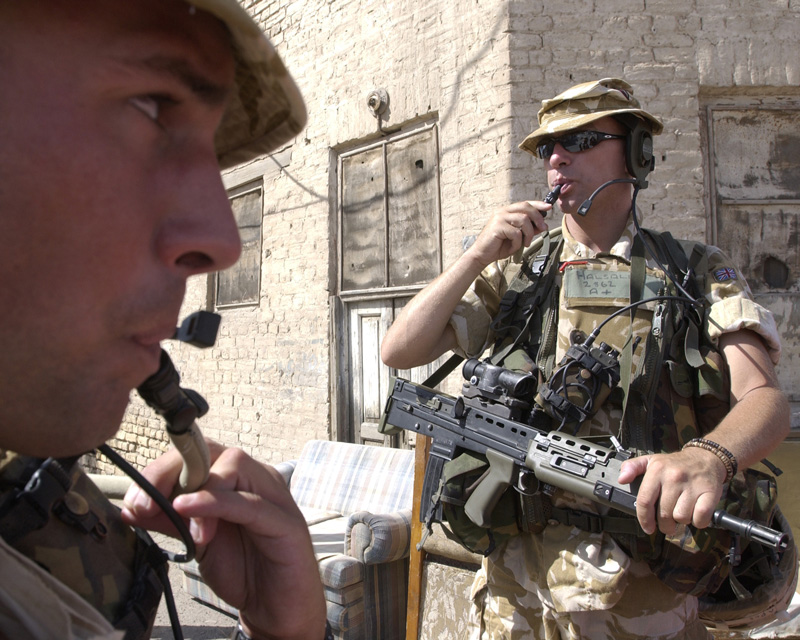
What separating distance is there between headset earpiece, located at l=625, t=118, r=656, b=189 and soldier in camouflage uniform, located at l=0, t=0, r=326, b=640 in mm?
1728

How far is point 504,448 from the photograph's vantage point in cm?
203

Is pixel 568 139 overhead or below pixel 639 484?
overhead

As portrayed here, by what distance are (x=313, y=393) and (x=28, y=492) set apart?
17.2 ft

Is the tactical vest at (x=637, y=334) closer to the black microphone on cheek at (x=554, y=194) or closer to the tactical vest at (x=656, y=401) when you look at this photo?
the tactical vest at (x=656, y=401)

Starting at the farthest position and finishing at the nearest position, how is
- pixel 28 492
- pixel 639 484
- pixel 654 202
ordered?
1. pixel 654 202
2. pixel 639 484
3. pixel 28 492

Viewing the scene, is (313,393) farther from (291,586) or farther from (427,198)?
(291,586)

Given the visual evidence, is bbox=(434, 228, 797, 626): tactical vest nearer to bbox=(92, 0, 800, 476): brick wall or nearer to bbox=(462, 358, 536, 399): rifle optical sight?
bbox=(462, 358, 536, 399): rifle optical sight

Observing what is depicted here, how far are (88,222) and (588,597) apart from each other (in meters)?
1.76

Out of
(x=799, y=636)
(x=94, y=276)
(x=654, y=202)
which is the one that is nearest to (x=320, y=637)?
(x=94, y=276)

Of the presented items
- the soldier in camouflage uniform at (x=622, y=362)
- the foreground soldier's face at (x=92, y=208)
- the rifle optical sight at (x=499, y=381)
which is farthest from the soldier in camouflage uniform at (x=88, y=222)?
the rifle optical sight at (x=499, y=381)

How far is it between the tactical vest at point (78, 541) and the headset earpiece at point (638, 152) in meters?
1.95

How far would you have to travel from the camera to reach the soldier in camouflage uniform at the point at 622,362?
1.72 metres

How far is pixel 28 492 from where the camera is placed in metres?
0.71

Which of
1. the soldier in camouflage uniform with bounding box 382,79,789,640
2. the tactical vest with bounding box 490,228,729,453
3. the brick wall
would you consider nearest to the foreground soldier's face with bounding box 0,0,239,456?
the soldier in camouflage uniform with bounding box 382,79,789,640
